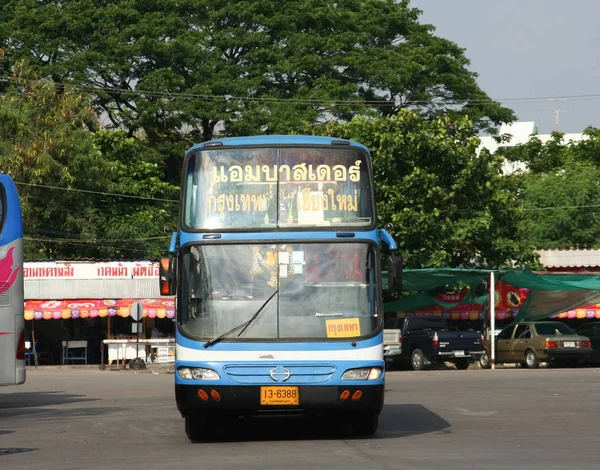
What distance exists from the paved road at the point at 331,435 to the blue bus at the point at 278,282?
25.6 inches

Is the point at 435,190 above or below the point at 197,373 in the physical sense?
above

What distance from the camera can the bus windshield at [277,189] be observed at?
570 inches

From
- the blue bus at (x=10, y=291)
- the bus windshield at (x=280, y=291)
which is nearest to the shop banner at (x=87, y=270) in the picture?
the blue bus at (x=10, y=291)

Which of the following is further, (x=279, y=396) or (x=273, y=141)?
(x=273, y=141)

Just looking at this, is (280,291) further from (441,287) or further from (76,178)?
(76,178)

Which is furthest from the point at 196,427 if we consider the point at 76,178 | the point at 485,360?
the point at 76,178

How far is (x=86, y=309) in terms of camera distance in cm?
4412

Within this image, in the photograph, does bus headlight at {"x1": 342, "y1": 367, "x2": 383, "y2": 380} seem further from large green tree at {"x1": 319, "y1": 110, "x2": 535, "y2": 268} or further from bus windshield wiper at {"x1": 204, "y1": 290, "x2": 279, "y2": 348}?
large green tree at {"x1": 319, "y1": 110, "x2": 535, "y2": 268}

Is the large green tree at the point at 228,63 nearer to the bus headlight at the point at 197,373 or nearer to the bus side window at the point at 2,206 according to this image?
the bus side window at the point at 2,206

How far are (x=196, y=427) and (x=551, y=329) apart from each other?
2519 centimetres

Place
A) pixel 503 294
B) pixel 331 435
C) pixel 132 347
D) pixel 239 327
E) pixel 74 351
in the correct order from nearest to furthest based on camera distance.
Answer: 1. pixel 239 327
2. pixel 331 435
3. pixel 503 294
4. pixel 132 347
5. pixel 74 351

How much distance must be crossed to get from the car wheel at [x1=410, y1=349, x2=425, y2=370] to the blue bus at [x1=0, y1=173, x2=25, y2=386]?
2333 centimetres

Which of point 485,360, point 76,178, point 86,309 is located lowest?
point 485,360

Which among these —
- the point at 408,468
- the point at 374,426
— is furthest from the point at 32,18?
the point at 408,468
